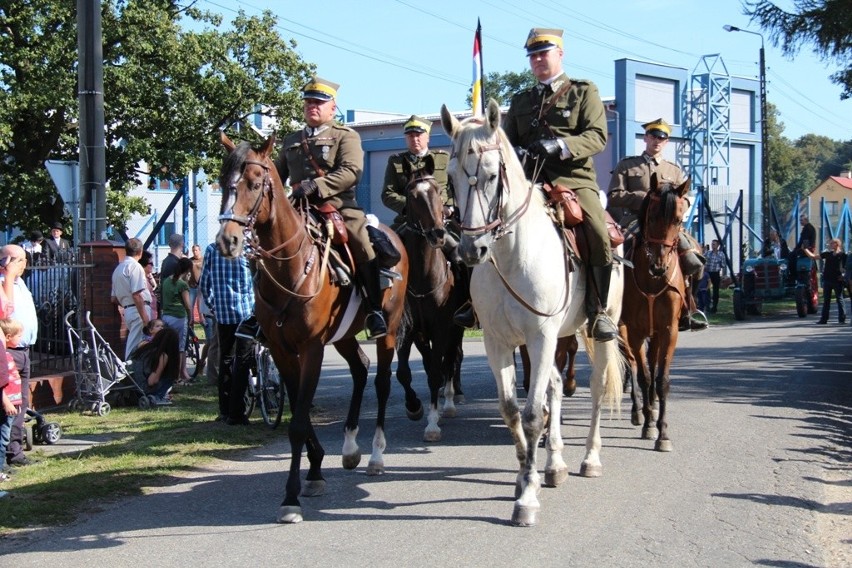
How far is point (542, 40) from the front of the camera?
8.01 m

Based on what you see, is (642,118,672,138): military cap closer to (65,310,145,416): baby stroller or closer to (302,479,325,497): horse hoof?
(302,479,325,497): horse hoof

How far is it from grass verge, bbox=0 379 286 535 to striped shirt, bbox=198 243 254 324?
4.26 feet

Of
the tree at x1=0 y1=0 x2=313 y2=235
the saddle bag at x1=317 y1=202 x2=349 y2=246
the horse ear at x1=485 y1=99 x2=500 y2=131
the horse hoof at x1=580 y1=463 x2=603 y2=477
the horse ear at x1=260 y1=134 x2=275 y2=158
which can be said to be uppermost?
the tree at x1=0 y1=0 x2=313 y2=235

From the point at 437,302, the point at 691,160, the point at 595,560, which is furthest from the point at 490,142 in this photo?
the point at 691,160

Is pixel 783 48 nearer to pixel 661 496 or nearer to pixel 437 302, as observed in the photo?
pixel 437 302

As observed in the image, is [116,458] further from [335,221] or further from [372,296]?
[335,221]

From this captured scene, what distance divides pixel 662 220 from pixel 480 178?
141 inches

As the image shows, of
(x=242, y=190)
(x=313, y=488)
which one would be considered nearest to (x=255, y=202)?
(x=242, y=190)

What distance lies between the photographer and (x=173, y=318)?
47.0ft

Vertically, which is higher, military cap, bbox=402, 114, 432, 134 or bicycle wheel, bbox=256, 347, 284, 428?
military cap, bbox=402, 114, 432, 134

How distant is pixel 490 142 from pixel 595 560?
284 cm

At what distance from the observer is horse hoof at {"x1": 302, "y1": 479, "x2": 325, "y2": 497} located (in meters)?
7.72

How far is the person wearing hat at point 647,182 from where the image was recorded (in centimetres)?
1036

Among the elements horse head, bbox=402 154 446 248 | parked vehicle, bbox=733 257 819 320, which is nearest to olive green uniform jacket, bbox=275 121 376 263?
horse head, bbox=402 154 446 248
